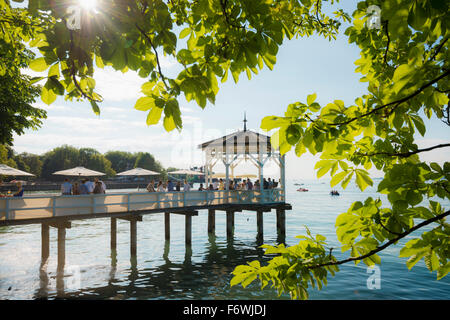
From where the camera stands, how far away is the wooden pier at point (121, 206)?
13.2 metres

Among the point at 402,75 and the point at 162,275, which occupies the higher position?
the point at 402,75

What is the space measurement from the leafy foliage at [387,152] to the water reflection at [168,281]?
11.4 m

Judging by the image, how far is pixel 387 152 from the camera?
2.20 metres

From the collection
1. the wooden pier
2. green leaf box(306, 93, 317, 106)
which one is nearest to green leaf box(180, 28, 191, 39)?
green leaf box(306, 93, 317, 106)

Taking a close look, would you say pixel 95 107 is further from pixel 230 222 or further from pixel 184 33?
pixel 230 222

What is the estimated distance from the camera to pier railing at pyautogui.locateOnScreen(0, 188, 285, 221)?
42.5 feet

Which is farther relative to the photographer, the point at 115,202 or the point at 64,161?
the point at 64,161

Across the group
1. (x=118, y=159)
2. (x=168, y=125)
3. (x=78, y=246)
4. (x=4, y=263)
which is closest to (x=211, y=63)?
(x=168, y=125)

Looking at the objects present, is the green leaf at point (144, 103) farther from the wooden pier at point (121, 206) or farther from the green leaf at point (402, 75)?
the wooden pier at point (121, 206)

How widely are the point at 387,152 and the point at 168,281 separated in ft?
46.7

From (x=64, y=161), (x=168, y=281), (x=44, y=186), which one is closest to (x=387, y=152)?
(x=168, y=281)

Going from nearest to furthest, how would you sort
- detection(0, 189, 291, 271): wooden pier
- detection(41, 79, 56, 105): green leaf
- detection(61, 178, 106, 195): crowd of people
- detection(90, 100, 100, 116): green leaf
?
detection(41, 79, 56, 105): green leaf, detection(90, 100, 100, 116): green leaf, detection(0, 189, 291, 271): wooden pier, detection(61, 178, 106, 195): crowd of people

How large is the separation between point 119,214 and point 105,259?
3913 mm

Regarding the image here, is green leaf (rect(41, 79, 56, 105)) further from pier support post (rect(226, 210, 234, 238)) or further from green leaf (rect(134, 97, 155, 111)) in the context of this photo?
pier support post (rect(226, 210, 234, 238))
